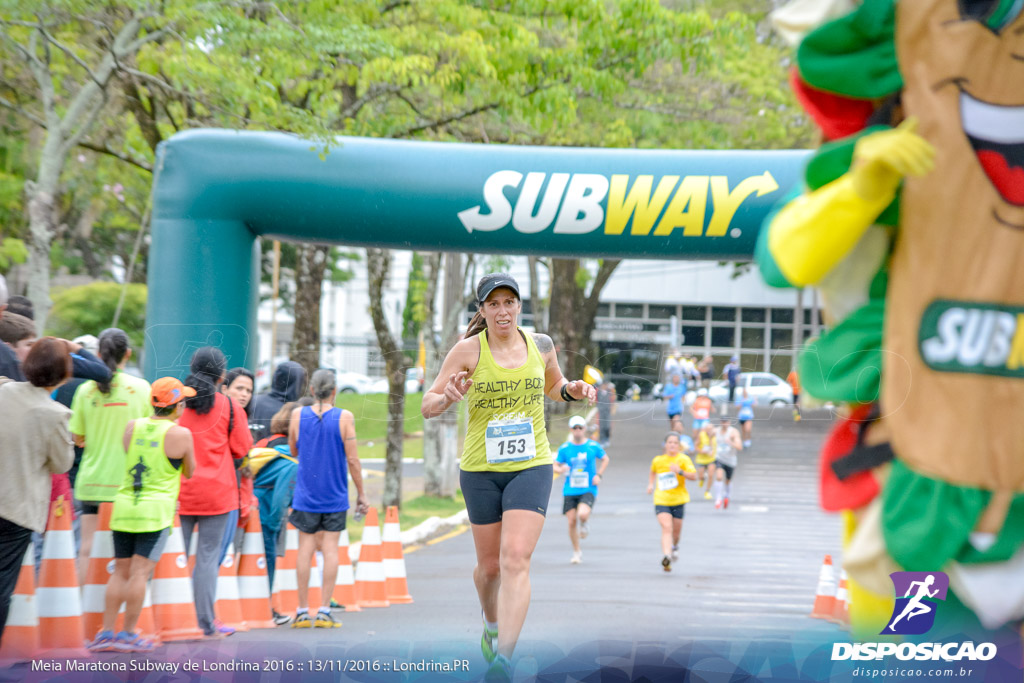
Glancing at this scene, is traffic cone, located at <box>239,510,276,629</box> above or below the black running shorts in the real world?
below

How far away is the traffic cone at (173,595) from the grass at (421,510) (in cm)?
586

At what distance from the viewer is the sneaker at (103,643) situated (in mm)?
5512

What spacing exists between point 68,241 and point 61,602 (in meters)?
18.6

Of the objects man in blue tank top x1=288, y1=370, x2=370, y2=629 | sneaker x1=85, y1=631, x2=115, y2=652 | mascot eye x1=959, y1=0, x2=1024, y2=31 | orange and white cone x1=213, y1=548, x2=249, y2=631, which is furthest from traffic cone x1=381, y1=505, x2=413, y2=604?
mascot eye x1=959, y1=0, x2=1024, y2=31

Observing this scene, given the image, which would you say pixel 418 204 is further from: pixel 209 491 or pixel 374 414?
pixel 209 491

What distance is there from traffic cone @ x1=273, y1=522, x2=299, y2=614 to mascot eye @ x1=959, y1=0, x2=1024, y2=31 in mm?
5772

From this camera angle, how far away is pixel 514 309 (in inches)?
182

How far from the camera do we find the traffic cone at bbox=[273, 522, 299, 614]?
7.33m

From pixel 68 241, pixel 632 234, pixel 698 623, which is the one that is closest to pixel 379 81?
pixel 632 234

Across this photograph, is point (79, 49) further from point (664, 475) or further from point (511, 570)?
point (511, 570)

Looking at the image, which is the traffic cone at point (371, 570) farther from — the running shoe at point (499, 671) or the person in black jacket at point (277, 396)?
the running shoe at point (499, 671)

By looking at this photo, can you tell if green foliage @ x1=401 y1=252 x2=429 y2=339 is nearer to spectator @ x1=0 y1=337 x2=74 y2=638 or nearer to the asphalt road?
the asphalt road

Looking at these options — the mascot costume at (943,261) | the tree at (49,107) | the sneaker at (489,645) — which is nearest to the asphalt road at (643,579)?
the sneaker at (489,645)

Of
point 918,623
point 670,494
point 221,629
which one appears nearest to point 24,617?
point 221,629
